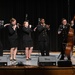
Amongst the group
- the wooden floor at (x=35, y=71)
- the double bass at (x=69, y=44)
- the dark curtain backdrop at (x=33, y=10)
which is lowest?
the wooden floor at (x=35, y=71)

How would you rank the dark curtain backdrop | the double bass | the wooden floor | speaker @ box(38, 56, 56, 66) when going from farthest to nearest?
1. the dark curtain backdrop
2. speaker @ box(38, 56, 56, 66)
3. the wooden floor
4. the double bass

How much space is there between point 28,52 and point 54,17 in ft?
12.5

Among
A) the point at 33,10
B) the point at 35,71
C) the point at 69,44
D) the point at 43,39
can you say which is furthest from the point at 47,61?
the point at 33,10

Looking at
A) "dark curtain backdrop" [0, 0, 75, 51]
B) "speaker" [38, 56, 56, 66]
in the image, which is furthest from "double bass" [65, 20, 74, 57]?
"dark curtain backdrop" [0, 0, 75, 51]

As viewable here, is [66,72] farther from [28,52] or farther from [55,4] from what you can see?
[55,4]

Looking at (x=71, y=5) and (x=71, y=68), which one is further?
(x=71, y=5)

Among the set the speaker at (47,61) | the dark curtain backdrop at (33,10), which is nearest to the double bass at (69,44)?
the speaker at (47,61)

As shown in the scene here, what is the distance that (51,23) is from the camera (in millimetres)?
16391

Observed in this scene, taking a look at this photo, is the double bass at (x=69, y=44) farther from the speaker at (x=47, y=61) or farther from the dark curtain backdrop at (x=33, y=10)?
the dark curtain backdrop at (x=33, y=10)

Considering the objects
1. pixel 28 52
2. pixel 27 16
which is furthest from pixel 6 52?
pixel 28 52

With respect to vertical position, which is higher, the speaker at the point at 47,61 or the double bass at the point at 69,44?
the double bass at the point at 69,44

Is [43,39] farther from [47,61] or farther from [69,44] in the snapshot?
[69,44]

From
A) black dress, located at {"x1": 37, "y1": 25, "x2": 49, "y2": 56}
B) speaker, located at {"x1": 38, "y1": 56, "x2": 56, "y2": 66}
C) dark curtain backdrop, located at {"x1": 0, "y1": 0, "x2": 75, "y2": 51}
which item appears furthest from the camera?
dark curtain backdrop, located at {"x1": 0, "y1": 0, "x2": 75, "y2": 51}

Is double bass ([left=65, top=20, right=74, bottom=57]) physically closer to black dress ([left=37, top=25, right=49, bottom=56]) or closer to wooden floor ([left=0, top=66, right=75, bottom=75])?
wooden floor ([left=0, top=66, right=75, bottom=75])
